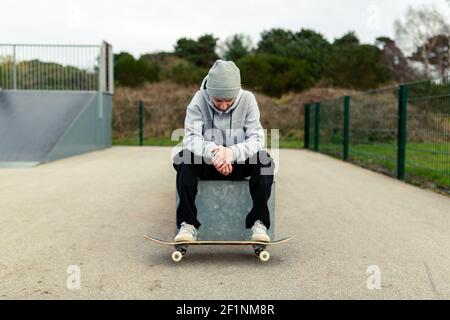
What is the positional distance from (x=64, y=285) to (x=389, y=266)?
7.74 ft

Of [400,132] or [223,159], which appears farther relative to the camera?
[400,132]

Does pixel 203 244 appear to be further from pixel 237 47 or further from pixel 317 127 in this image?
pixel 237 47

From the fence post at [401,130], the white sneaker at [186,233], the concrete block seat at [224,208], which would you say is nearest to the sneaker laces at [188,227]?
the white sneaker at [186,233]

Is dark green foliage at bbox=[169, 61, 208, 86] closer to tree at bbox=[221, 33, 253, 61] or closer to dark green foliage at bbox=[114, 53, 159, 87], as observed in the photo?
dark green foliage at bbox=[114, 53, 159, 87]

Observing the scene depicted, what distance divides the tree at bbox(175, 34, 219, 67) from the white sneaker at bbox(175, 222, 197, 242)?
54546 mm

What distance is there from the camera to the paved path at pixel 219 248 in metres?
4.30

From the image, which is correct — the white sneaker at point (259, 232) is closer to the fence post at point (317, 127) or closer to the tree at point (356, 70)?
the fence post at point (317, 127)

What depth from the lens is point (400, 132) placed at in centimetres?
1166

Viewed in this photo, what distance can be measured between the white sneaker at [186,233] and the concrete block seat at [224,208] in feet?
0.52

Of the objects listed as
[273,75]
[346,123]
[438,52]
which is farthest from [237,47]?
[346,123]

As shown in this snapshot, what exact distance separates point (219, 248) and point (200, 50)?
182 feet

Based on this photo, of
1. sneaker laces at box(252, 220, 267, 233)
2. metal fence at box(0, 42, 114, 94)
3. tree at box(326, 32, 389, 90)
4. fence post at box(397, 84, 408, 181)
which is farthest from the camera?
tree at box(326, 32, 389, 90)

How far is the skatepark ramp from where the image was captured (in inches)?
639

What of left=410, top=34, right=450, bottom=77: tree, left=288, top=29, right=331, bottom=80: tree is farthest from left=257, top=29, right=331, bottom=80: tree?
left=410, top=34, right=450, bottom=77: tree
